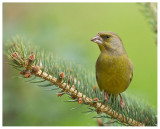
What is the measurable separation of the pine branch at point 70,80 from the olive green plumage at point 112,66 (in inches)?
7.7

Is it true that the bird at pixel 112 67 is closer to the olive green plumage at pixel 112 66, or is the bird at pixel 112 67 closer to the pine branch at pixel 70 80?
the olive green plumage at pixel 112 66

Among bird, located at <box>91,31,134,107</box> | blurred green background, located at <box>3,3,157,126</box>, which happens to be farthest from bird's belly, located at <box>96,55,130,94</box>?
blurred green background, located at <box>3,3,157,126</box>

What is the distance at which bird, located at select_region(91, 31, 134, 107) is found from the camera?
2789mm

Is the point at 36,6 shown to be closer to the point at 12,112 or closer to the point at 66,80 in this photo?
the point at 12,112

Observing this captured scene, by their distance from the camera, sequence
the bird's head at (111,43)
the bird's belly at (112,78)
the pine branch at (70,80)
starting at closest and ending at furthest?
the pine branch at (70,80)
the bird's belly at (112,78)
the bird's head at (111,43)

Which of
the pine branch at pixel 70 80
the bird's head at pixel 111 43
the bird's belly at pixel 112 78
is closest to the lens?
the pine branch at pixel 70 80

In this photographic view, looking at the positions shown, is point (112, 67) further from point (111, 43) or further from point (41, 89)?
point (41, 89)

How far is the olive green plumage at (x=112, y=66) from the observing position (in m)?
2.79

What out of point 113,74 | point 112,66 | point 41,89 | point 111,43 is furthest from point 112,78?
point 41,89

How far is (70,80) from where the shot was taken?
2244 millimetres

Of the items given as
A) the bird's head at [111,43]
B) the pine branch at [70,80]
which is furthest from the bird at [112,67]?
the pine branch at [70,80]

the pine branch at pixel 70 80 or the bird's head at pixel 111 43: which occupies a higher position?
the bird's head at pixel 111 43

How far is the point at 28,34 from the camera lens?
11.5 ft

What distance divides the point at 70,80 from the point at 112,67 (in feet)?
2.47
